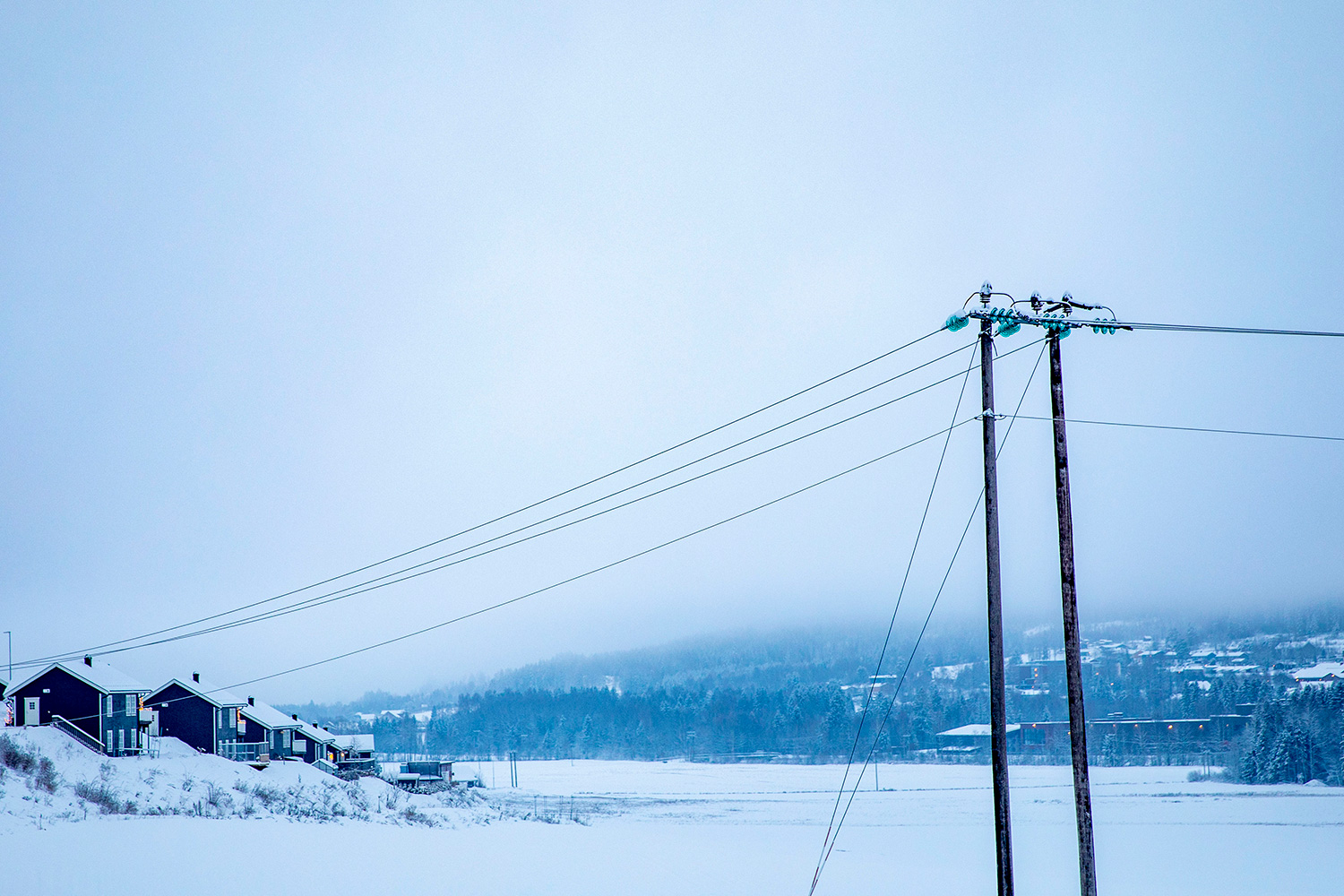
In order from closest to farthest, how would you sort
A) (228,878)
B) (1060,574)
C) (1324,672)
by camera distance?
1. (1060,574)
2. (228,878)
3. (1324,672)

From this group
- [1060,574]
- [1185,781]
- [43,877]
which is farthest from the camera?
[1185,781]

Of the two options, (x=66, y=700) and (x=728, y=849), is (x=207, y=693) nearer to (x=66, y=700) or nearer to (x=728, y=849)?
(x=66, y=700)

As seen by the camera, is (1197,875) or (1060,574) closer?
(1060,574)

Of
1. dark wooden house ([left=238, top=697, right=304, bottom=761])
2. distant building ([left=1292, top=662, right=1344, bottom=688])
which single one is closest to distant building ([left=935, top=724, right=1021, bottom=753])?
distant building ([left=1292, top=662, right=1344, bottom=688])

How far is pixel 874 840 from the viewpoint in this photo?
123 ft

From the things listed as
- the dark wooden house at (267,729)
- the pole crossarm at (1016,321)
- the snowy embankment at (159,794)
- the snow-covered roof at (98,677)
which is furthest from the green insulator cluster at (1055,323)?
the dark wooden house at (267,729)

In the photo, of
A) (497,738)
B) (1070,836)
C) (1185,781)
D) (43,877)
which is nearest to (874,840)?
(1070,836)

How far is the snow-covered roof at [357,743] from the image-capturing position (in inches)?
3453

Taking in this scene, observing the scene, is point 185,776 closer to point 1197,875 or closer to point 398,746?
point 1197,875

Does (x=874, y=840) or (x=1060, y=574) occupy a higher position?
(x=1060, y=574)

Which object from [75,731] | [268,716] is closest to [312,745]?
[268,716]

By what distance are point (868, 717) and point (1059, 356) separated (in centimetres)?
12200

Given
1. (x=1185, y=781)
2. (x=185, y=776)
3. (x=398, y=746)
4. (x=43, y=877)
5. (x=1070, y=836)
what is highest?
(x=43, y=877)

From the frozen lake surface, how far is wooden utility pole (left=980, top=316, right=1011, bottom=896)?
36.2ft
